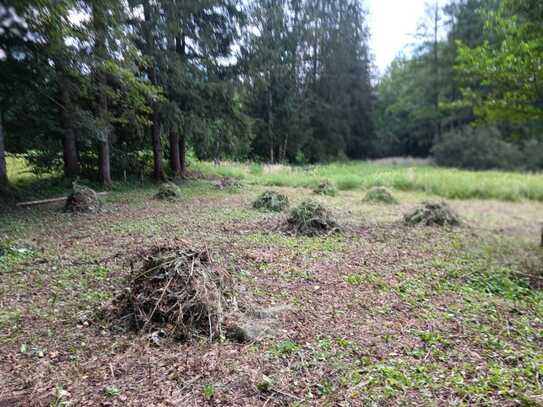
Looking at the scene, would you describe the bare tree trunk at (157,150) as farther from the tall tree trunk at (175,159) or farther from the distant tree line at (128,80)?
the tall tree trunk at (175,159)

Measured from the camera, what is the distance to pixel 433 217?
250 inches

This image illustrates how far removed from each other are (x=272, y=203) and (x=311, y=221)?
214cm

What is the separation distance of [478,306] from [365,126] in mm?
25907

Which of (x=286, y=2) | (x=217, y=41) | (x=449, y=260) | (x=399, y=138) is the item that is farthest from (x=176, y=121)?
(x=399, y=138)

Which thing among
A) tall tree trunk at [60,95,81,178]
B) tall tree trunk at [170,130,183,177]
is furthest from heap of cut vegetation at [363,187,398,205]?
tall tree trunk at [60,95,81,178]

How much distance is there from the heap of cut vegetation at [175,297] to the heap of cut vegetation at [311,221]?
270 cm

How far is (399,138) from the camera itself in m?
28.4

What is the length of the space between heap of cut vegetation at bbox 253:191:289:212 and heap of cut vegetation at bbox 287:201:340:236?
178 centimetres

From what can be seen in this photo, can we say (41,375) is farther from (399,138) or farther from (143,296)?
(399,138)

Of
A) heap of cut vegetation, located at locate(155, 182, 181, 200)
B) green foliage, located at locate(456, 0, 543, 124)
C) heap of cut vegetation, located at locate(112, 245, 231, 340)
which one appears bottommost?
heap of cut vegetation, located at locate(112, 245, 231, 340)

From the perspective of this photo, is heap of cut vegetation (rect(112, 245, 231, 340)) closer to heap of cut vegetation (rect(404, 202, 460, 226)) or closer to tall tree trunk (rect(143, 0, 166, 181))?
heap of cut vegetation (rect(404, 202, 460, 226))

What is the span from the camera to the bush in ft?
60.0

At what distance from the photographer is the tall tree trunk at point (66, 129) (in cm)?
730

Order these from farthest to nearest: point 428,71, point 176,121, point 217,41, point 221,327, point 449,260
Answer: point 428,71 → point 217,41 → point 176,121 → point 449,260 → point 221,327
